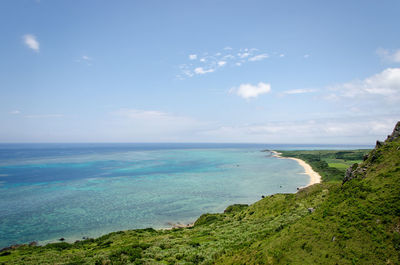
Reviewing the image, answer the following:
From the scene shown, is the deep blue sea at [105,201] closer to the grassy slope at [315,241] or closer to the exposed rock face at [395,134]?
the grassy slope at [315,241]

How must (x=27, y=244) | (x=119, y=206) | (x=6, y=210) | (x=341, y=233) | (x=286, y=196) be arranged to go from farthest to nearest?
(x=119, y=206) → (x=6, y=210) → (x=286, y=196) → (x=27, y=244) → (x=341, y=233)

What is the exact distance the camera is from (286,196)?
47031mm

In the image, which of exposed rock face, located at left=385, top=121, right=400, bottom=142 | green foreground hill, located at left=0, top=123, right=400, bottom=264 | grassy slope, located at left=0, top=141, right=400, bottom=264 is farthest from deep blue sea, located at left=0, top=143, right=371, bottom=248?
exposed rock face, located at left=385, top=121, right=400, bottom=142

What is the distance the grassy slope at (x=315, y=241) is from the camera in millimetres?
17250

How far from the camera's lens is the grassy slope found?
17250 mm

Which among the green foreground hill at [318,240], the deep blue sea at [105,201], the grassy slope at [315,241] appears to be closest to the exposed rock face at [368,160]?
the green foreground hill at [318,240]

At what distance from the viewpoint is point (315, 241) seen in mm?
19656

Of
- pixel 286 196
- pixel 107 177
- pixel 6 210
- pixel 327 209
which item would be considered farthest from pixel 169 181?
pixel 327 209

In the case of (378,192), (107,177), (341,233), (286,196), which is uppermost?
(378,192)

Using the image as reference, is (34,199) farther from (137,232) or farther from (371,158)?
(371,158)

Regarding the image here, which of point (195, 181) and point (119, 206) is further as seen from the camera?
point (195, 181)

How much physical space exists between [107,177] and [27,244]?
259 ft

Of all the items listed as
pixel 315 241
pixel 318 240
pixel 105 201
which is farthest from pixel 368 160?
pixel 105 201

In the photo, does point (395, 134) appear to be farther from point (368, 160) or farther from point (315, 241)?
point (315, 241)
